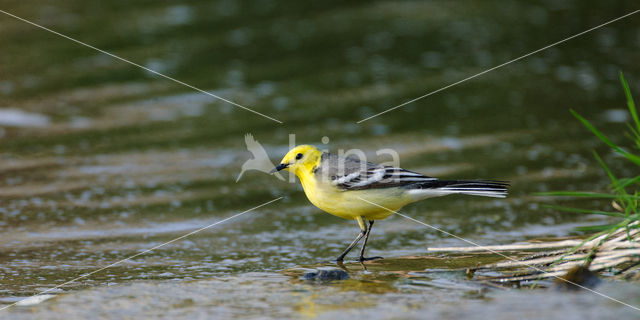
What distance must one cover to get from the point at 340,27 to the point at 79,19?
393 cm

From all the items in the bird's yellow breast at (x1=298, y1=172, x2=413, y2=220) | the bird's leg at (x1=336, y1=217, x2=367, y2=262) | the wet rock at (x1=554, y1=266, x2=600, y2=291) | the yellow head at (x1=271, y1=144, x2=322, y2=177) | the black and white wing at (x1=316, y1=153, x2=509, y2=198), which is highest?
the yellow head at (x1=271, y1=144, x2=322, y2=177)

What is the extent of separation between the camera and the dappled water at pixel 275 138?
4625 millimetres

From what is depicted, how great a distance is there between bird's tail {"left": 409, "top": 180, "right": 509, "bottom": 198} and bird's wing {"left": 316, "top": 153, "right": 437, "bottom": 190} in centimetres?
6

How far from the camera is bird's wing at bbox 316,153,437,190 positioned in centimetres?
551

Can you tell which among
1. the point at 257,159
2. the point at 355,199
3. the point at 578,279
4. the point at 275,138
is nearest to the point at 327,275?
the point at 355,199

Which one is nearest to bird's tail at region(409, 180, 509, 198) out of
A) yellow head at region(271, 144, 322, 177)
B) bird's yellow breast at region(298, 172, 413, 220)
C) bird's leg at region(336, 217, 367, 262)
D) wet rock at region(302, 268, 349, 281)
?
bird's yellow breast at region(298, 172, 413, 220)

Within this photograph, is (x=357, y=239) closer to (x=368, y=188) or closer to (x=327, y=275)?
(x=368, y=188)

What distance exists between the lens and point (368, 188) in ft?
18.2

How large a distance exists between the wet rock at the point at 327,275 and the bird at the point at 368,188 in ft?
1.85

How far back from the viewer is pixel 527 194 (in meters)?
7.13

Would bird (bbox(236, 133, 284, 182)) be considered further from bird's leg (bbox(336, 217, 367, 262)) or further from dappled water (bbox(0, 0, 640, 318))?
bird's leg (bbox(336, 217, 367, 262))

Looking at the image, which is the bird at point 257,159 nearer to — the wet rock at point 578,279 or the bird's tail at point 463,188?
the bird's tail at point 463,188

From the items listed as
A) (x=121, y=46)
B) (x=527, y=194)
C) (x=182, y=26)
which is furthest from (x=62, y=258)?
(x=182, y=26)

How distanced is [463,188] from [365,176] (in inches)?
27.5
